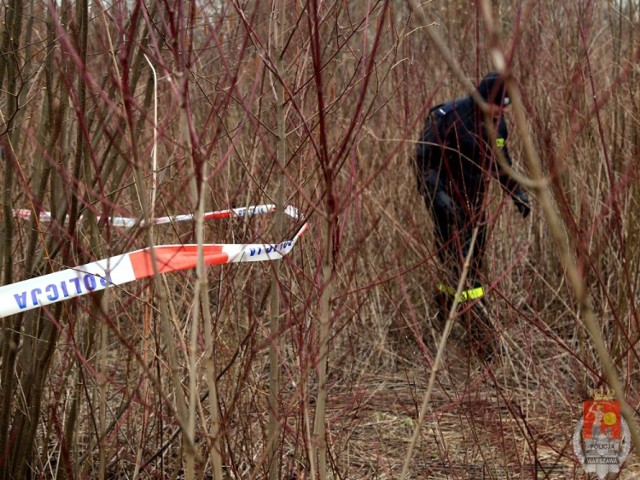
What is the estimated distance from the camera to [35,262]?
9.66 ft

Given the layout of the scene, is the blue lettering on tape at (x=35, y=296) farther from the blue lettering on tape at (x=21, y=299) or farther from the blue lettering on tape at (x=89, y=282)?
the blue lettering on tape at (x=89, y=282)

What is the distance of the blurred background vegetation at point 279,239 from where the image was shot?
2.15 metres

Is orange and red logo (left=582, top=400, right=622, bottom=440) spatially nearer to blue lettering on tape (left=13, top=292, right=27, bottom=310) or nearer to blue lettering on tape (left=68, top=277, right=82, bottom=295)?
blue lettering on tape (left=68, top=277, right=82, bottom=295)

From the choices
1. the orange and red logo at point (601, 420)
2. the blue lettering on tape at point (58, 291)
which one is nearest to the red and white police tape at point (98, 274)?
the blue lettering on tape at point (58, 291)

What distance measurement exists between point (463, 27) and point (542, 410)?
3602 millimetres

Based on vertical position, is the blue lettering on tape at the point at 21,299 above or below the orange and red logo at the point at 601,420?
above

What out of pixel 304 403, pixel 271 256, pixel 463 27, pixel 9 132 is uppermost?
pixel 463 27

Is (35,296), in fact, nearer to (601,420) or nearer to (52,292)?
(52,292)

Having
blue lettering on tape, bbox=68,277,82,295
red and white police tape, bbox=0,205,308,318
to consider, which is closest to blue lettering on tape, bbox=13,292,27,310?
red and white police tape, bbox=0,205,308,318

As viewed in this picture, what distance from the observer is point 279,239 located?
2643mm

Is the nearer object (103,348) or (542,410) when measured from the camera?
(103,348)

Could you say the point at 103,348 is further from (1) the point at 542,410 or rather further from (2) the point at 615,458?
(1) the point at 542,410

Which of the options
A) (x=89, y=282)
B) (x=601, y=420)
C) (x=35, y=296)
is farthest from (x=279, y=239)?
(x=601, y=420)

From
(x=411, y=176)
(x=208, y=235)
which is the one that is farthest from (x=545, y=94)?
(x=208, y=235)
